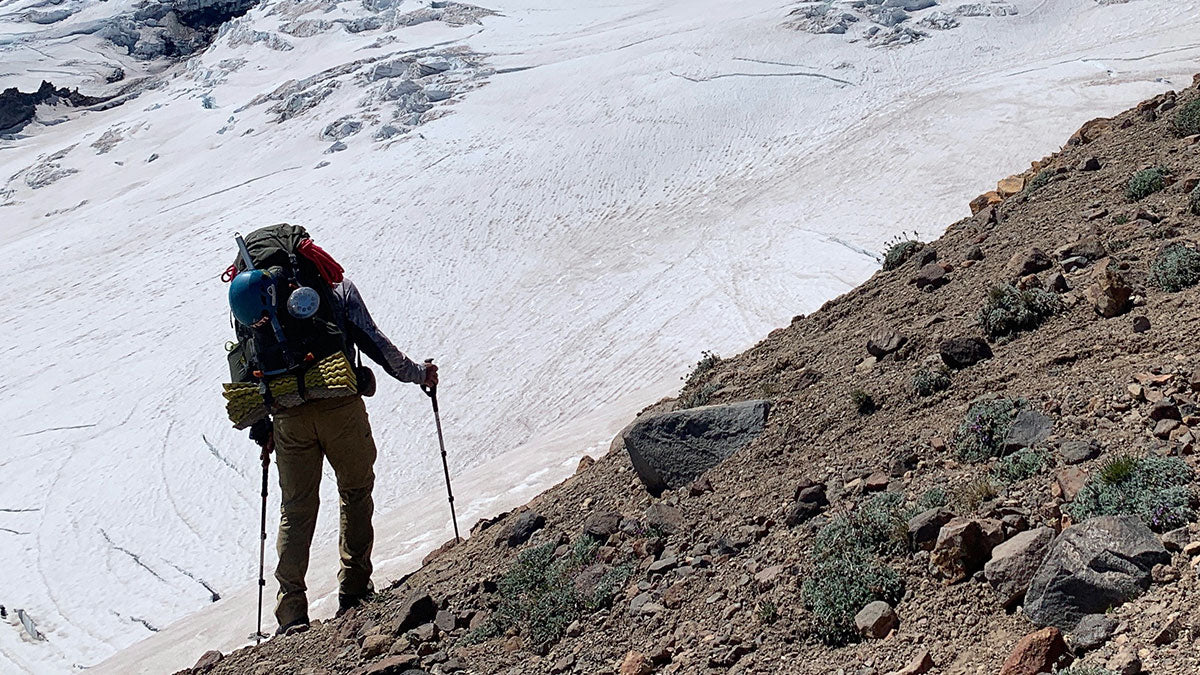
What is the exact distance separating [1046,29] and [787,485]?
22.4 m

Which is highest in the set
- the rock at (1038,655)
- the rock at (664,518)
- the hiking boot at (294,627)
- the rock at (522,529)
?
the rock at (1038,655)

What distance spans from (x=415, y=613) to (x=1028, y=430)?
303 cm

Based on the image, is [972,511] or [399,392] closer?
[972,511]

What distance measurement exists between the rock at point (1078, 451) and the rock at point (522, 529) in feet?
9.69

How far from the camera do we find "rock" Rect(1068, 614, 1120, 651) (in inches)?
129

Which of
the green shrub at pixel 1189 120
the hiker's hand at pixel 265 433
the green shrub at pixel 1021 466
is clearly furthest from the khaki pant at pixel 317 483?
the green shrub at pixel 1189 120

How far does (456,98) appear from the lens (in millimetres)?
26312

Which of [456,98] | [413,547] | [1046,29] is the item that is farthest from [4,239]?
[1046,29]

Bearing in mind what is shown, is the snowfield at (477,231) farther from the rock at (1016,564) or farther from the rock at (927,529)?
the rock at (1016,564)

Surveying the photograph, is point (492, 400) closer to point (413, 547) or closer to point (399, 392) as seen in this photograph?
point (399, 392)

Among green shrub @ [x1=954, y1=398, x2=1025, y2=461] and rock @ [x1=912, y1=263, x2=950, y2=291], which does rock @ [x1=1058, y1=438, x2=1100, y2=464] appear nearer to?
green shrub @ [x1=954, y1=398, x2=1025, y2=461]

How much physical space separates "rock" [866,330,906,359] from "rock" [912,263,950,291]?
0.81m

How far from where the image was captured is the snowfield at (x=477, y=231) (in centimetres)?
1140

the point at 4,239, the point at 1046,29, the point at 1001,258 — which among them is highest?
the point at 1001,258
